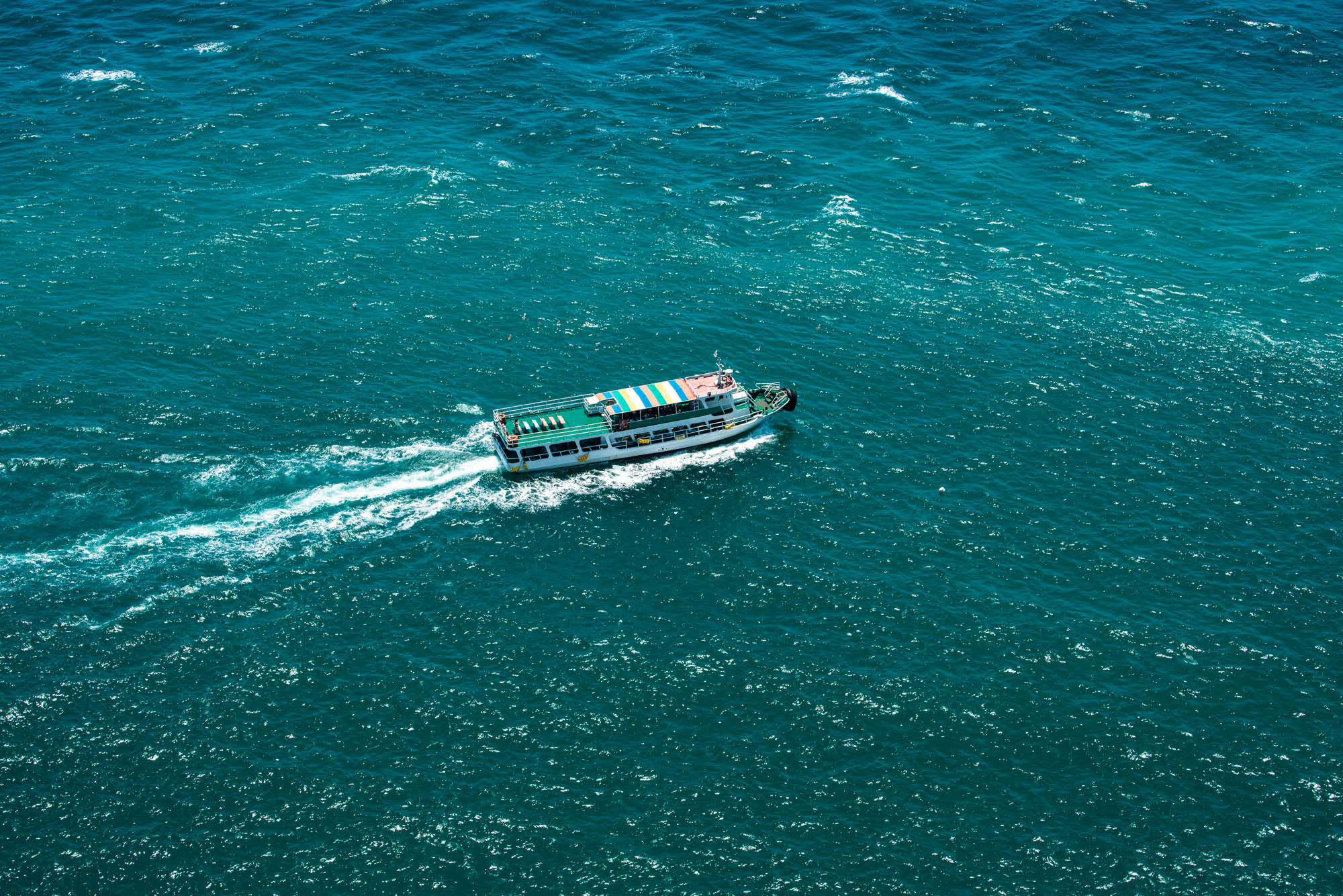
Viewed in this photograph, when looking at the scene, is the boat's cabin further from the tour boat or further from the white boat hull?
the white boat hull

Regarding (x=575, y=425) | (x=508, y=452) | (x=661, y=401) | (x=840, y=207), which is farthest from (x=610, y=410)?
(x=840, y=207)

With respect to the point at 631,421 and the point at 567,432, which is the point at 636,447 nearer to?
the point at 631,421

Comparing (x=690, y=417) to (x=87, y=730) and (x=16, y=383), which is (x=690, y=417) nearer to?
(x=87, y=730)

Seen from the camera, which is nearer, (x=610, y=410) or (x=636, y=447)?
(x=610, y=410)

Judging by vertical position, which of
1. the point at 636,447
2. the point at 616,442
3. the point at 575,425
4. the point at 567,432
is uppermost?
the point at 575,425

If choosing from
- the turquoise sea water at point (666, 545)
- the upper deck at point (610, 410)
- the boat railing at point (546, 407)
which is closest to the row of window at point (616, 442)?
the upper deck at point (610, 410)

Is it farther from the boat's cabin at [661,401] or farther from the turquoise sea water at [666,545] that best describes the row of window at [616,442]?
the turquoise sea water at [666,545]
